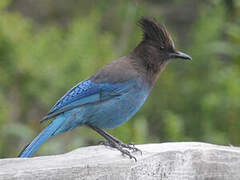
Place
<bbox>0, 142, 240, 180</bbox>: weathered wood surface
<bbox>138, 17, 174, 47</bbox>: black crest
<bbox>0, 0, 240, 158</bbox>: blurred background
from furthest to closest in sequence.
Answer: <bbox>0, 0, 240, 158</bbox>: blurred background, <bbox>138, 17, 174, 47</bbox>: black crest, <bbox>0, 142, 240, 180</bbox>: weathered wood surface

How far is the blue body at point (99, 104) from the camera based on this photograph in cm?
335

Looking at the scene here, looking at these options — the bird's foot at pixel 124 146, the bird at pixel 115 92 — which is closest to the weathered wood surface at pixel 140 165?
the bird's foot at pixel 124 146

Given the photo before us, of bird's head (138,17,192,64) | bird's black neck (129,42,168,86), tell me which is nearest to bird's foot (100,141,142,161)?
bird's black neck (129,42,168,86)

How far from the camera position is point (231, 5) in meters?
5.88

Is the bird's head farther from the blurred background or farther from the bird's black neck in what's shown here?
the blurred background

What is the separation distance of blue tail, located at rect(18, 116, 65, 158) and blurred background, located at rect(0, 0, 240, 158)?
3.71 feet

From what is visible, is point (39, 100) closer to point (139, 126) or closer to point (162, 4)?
point (139, 126)

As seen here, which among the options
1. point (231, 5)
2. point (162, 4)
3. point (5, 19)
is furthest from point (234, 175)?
point (162, 4)

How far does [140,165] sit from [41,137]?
30.3 inches

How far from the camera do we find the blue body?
11.0 ft

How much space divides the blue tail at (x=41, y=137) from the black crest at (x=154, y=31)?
82cm

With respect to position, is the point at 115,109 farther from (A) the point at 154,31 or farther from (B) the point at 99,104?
(A) the point at 154,31

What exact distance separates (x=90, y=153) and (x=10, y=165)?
1.38ft

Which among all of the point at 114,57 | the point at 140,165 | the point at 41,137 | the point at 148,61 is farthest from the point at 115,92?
the point at 114,57
